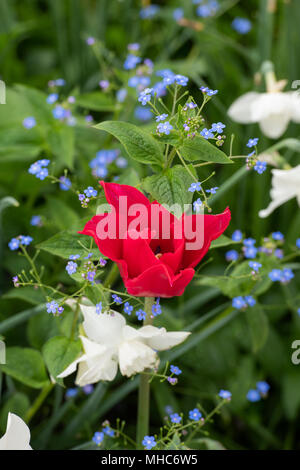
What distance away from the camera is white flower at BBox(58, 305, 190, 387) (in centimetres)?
56

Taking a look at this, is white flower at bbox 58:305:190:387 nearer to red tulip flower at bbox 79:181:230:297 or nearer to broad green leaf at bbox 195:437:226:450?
red tulip flower at bbox 79:181:230:297

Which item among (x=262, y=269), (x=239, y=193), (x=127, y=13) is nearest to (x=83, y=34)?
(x=127, y=13)

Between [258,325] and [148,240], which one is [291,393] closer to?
[258,325]

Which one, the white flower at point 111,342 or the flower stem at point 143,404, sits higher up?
the white flower at point 111,342

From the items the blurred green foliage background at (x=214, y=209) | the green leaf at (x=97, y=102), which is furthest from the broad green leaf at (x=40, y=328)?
the green leaf at (x=97, y=102)

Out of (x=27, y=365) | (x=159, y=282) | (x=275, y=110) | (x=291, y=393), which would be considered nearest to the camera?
(x=159, y=282)

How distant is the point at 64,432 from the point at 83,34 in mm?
859

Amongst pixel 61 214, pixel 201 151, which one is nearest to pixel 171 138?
pixel 201 151

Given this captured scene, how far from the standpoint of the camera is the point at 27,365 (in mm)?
703

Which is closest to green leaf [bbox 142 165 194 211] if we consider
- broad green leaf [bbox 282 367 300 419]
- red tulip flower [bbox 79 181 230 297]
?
red tulip flower [bbox 79 181 230 297]

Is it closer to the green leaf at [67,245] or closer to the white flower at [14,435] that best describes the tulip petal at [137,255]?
the green leaf at [67,245]

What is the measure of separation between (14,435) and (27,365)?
0.15m

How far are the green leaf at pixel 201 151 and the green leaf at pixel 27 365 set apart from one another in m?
0.32

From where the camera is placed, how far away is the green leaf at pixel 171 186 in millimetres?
527
